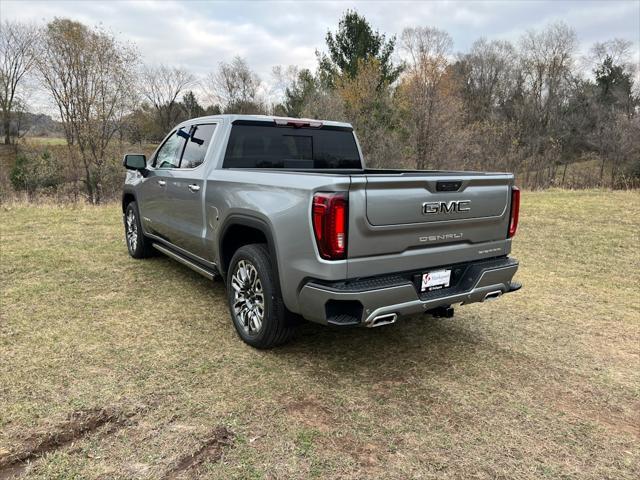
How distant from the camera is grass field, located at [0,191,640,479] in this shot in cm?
233

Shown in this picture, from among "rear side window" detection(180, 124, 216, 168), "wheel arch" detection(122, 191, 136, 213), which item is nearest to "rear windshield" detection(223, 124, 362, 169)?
"rear side window" detection(180, 124, 216, 168)

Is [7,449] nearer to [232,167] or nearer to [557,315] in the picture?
[232,167]

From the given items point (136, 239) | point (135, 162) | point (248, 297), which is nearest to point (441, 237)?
point (248, 297)

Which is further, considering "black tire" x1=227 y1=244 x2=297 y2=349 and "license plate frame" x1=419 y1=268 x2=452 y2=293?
"black tire" x1=227 y1=244 x2=297 y2=349

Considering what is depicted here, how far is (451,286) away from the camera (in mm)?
3324

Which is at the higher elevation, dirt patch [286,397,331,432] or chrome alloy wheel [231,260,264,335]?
chrome alloy wheel [231,260,264,335]

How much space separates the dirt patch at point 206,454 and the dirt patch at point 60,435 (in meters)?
0.53

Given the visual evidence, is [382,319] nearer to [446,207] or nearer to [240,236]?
[446,207]

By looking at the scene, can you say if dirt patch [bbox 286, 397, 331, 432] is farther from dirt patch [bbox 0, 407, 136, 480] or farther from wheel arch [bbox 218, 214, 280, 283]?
dirt patch [bbox 0, 407, 136, 480]

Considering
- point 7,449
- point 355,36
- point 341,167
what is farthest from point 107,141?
point 7,449

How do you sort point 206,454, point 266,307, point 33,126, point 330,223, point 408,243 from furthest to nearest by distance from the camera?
point 33,126
point 266,307
point 408,243
point 330,223
point 206,454

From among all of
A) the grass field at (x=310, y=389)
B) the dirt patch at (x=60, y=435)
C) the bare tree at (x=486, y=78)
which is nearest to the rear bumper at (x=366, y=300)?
the grass field at (x=310, y=389)

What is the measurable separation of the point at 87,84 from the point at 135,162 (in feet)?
65.3

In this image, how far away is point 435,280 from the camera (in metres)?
3.19
